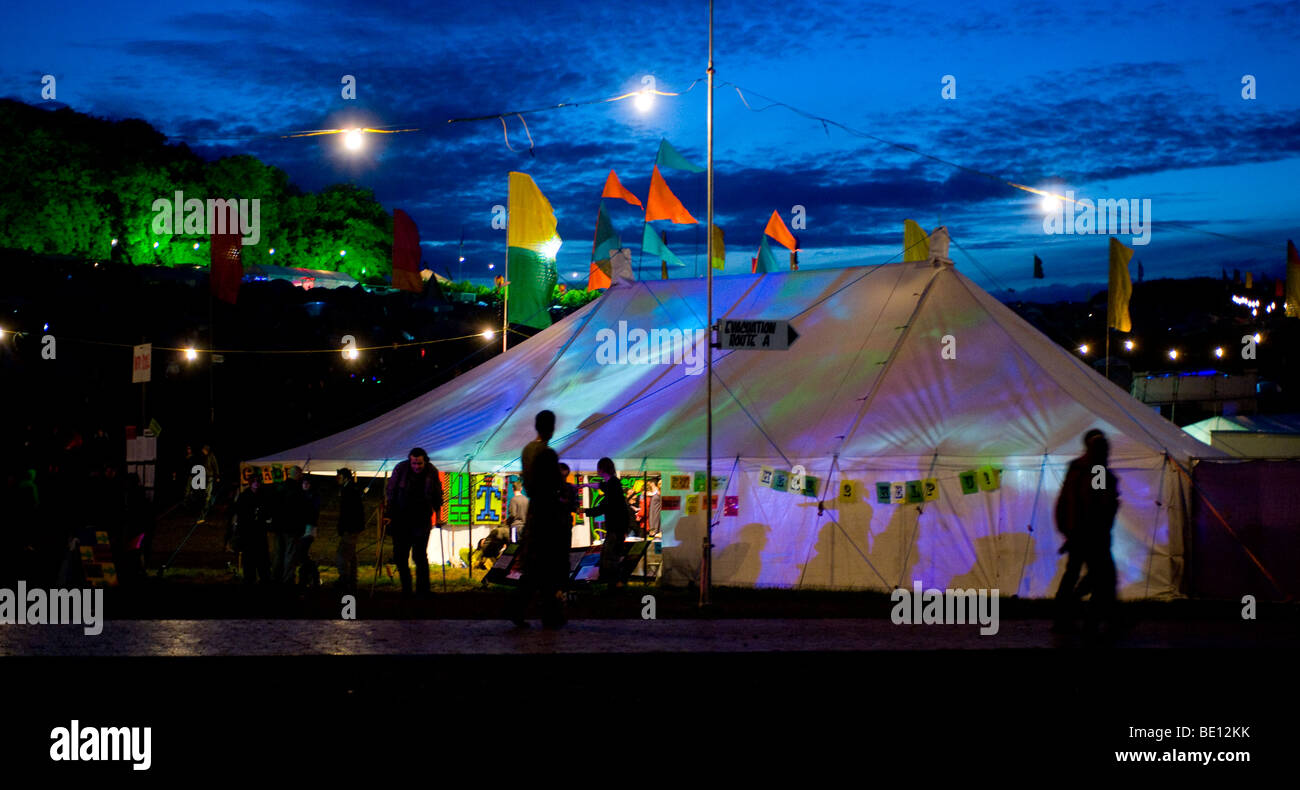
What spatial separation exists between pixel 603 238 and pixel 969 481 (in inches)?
360

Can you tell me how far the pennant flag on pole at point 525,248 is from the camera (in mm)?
18427

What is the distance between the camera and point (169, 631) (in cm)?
810

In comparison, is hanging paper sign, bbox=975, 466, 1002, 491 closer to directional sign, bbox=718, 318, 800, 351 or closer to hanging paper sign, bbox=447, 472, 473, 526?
directional sign, bbox=718, 318, 800, 351

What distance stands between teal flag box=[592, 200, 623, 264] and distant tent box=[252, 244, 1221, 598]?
301 centimetres

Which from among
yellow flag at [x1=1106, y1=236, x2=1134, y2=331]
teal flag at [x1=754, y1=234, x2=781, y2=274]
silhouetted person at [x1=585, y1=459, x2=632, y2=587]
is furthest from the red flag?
yellow flag at [x1=1106, y1=236, x2=1134, y2=331]

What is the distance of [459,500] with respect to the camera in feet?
51.5

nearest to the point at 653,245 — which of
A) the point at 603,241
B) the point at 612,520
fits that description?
the point at 603,241

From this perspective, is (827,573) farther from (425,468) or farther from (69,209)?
(69,209)

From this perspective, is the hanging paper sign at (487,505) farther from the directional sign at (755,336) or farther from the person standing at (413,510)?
the directional sign at (755,336)

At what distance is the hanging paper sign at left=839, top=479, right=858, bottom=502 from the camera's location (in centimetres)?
1380

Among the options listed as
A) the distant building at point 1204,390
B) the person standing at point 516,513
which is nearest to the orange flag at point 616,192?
the person standing at point 516,513

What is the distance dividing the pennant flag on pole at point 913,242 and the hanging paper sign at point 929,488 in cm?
692
